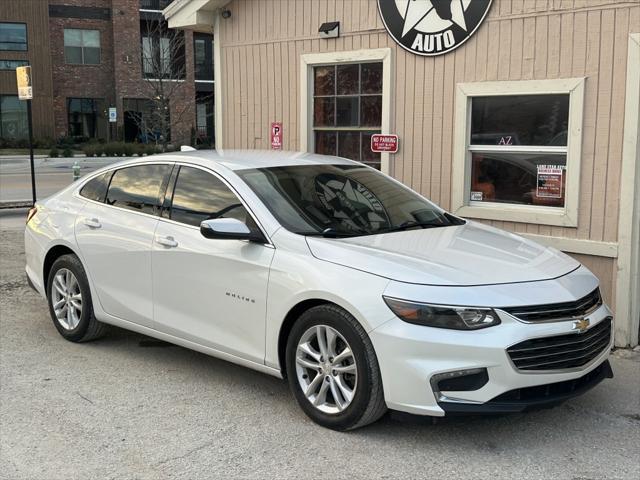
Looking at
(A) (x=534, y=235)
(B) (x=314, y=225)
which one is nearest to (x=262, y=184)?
(B) (x=314, y=225)

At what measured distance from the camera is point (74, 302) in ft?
19.1

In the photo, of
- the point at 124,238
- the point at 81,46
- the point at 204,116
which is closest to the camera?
the point at 124,238

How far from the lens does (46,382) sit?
197 inches

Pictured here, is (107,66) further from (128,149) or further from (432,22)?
(432,22)

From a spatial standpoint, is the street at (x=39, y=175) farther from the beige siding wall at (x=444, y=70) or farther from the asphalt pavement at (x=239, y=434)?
the asphalt pavement at (x=239, y=434)

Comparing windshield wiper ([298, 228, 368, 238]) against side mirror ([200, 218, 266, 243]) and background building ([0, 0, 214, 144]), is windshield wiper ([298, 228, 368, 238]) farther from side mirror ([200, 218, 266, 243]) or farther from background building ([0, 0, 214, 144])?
background building ([0, 0, 214, 144])

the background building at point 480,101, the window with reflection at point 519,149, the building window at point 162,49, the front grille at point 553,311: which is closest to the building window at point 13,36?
the building window at point 162,49

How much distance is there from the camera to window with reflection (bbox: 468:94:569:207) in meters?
6.37

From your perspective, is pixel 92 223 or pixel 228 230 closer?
pixel 228 230

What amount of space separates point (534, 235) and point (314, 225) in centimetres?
278

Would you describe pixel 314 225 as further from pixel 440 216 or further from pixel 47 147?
pixel 47 147

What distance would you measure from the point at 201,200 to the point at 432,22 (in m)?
3.33

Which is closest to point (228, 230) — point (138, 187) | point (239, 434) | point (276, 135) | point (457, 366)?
point (239, 434)

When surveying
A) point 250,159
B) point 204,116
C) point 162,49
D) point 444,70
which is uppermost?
point 162,49
